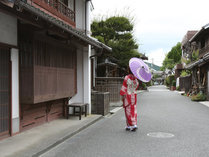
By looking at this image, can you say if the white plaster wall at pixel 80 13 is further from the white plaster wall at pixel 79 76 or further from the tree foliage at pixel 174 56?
the tree foliage at pixel 174 56

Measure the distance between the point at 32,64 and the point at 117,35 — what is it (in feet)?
60.0

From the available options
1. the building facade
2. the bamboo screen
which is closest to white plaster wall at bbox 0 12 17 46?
the bamboo screen

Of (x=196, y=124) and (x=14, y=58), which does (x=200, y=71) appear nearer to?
(x=196, y=124)

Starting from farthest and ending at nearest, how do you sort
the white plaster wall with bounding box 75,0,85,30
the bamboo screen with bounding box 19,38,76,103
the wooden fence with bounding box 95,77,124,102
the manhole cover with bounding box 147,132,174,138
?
the wooden fence with bounding box 95,77,124,102 < the white plaster wall with bounding box 75,0,85,30 < the bamboo screen with bounding box 19,38,76,103 < the manhole cover with bounding box 147,132,174,138

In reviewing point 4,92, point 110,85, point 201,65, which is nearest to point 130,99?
point 4,92

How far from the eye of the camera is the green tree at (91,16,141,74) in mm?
23922

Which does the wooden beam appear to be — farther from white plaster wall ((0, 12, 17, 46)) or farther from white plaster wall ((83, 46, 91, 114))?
white plaster wall ((83, 46, 91, 114))

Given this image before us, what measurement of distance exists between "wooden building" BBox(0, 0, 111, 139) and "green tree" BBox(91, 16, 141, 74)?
14340mm

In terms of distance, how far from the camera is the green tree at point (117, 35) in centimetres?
2392

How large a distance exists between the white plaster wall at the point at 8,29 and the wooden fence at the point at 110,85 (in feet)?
31.7

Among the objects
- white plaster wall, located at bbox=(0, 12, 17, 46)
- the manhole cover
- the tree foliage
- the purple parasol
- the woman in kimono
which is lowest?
the manhole cover

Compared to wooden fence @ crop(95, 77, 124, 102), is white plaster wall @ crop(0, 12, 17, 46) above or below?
above

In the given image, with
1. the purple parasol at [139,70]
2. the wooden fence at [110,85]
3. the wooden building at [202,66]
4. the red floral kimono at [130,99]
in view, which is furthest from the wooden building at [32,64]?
the wooden building at [202,66]

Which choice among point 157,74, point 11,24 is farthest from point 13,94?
point 157,74
